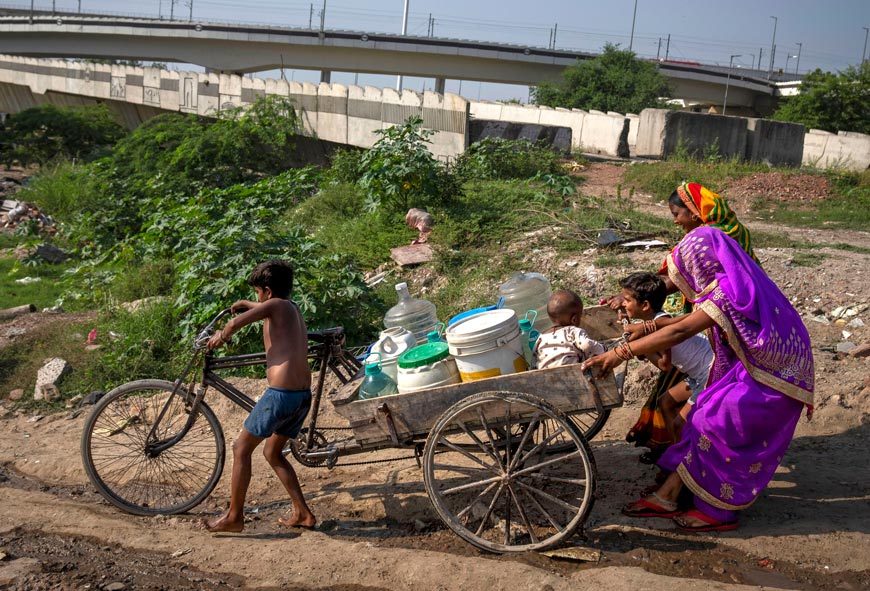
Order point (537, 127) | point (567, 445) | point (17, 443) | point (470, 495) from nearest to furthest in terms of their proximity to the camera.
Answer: point (567, 445)
point (470, 495)
point (17, 443)
point (537, 127)

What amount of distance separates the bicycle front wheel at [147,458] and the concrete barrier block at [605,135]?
44.7 feet

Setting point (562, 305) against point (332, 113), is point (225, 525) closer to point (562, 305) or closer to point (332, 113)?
point (562, 305)

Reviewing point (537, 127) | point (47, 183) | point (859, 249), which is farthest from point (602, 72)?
point (859, 249)

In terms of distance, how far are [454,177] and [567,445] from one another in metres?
6.87

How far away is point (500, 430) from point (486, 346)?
1.45ft

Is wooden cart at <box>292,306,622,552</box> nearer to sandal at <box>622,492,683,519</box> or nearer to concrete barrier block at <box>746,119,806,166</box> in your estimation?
sandal at <box>622,492,683,519</box>

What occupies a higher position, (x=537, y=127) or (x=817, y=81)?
(x=817, y=81)

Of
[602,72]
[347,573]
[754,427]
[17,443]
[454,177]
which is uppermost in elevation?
[602,72]

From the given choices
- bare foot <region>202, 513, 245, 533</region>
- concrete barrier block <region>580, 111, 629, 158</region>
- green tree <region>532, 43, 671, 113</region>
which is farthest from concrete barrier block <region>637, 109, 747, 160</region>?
green tree <region>532, 43, 671, 113</region>

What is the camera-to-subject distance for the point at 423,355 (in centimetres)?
393

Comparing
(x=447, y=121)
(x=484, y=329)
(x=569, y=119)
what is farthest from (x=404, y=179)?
(x=569, y=119)

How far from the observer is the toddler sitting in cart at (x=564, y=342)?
3783 millimetres

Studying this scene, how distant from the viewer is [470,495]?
4453mm

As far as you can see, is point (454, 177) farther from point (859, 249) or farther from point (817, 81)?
point (817, 81)
